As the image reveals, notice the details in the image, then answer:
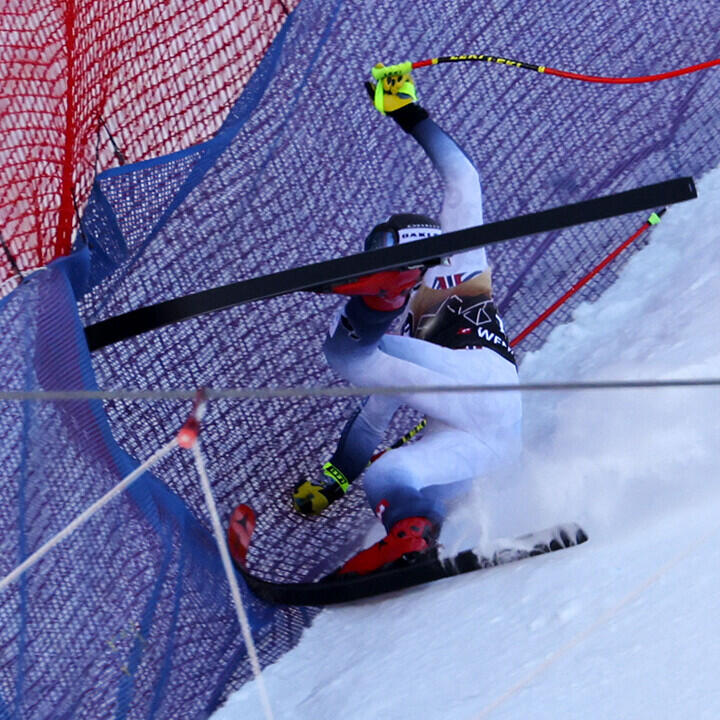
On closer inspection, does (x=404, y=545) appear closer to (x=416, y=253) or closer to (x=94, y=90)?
(x=416, y=253)

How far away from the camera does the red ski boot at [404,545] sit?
5.06ft

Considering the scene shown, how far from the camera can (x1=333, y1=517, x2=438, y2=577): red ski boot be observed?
1.54 m

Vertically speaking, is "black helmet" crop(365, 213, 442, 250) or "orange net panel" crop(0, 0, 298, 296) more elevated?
"orange net panel" crop(0, 0, 298, 296)

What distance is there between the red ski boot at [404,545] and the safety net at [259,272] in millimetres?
144

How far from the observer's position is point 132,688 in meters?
1.43

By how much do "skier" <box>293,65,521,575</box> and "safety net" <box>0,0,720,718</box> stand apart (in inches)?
5.8

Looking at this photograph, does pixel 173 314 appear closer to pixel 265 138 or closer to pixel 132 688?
pixel 132 688

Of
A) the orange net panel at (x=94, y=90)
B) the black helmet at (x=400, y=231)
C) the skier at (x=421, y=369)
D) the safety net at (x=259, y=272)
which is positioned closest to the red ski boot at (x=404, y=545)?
the skier at (x=421, y=369)

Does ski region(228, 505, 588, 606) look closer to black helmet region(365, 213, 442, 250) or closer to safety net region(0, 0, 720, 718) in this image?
safety net region(0, 0, 720, 718)

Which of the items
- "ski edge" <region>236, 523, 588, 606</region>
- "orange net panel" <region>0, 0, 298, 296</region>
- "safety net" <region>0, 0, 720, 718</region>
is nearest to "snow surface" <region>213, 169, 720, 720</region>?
"ski edge" <region>236, 523, 588, 606</region>

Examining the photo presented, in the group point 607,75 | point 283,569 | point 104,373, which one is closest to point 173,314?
point 104,373

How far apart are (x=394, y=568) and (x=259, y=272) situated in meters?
0.54

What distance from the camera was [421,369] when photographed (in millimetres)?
1591

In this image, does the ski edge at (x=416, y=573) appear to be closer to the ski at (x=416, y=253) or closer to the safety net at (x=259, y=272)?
the safety net at (x=259, y=272)
